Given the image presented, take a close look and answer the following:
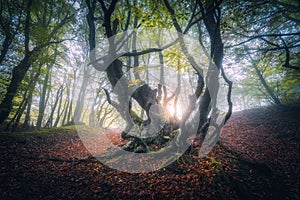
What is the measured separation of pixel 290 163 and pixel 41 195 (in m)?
7.71

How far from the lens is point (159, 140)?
5496 millimetres

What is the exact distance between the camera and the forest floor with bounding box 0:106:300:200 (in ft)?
11.0

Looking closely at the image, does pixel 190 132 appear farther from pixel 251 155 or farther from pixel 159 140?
pixel 251 155

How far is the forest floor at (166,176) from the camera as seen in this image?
334 centimetres

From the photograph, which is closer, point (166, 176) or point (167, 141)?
point (166, 176)

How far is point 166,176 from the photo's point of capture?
12.8ft

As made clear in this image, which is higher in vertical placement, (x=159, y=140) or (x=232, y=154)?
(x=159, y=140)

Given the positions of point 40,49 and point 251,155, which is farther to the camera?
point 40,49

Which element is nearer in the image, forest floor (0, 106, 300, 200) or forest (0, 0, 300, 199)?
forest floor (0, 106, 300, 200)

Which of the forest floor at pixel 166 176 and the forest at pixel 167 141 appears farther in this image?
the forest at pixel 167 141

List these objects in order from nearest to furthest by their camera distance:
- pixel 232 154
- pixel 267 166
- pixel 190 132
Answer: pixel 267 166, pixel 232 154, pixel 190 132

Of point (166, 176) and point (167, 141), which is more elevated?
point (167, 141)

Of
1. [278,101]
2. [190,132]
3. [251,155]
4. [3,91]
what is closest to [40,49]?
[3,91]

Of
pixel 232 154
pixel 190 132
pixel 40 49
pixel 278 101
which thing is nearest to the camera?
pixel 232 154
